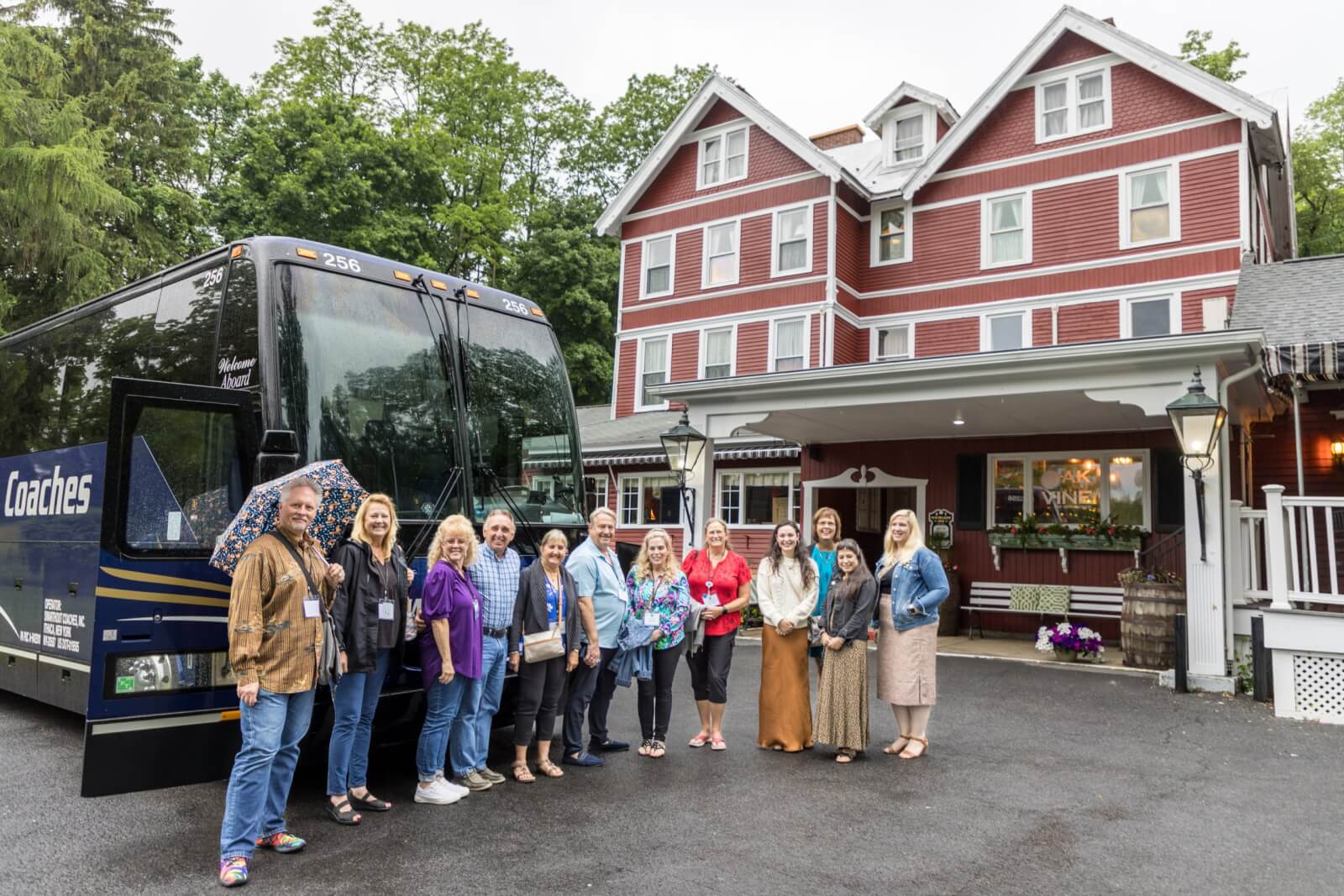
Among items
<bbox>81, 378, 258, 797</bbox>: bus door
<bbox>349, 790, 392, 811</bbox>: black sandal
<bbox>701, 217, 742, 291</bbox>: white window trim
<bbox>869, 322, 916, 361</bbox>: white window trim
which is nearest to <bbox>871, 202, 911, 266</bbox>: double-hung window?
<bbox>869, 322, 916, 361</bbox>: white window trim

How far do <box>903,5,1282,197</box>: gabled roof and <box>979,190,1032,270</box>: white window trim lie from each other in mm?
1250

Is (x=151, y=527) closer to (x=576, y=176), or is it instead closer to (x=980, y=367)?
(x=980, y=367)

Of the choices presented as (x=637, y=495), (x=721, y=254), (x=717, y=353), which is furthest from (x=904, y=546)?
(x=721, y=254)

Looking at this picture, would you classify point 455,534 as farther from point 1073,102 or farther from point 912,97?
point 912,97

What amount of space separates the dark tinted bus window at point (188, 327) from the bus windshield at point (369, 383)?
1.99ft

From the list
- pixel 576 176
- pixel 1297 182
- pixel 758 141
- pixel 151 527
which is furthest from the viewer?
pixel 576 176

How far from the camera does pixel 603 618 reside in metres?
6.00

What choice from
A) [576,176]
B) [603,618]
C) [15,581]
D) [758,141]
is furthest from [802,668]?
[576,176]

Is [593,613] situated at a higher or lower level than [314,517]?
lower

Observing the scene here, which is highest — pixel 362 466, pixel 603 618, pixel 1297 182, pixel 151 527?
pixel 1297 182

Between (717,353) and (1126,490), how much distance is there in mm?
9193

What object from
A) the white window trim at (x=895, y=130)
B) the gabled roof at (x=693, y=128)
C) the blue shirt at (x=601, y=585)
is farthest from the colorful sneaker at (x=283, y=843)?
the white window trim at (x=895, y=130)

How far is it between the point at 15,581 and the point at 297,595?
4.49 m

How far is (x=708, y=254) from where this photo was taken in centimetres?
2028
